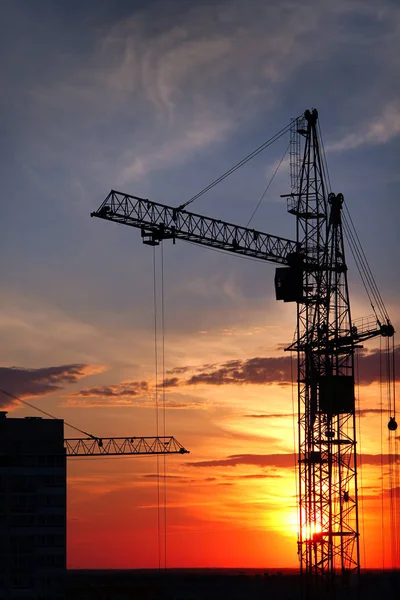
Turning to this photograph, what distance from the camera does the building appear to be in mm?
152125

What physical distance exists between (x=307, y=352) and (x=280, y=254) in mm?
18110

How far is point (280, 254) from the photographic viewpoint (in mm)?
128250

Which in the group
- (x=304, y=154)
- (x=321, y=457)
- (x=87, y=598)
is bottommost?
(x=87, y=598)

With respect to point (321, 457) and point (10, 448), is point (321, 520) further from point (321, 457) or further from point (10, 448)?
point (10, 448)

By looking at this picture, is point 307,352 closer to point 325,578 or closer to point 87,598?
point 325,578

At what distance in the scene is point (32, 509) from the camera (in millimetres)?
160000

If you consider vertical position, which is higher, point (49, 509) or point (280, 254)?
point (280, 254)

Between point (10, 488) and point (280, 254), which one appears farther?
point (10, 488)

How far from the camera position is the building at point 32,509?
152 meters

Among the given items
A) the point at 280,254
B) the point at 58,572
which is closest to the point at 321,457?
the point at 280,254

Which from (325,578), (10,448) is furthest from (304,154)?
(10,448)

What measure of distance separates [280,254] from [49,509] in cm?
5867

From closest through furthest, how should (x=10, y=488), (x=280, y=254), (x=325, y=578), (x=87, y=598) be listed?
(x=325, y=578)
(x=280, y=254)
(x=10, y=488)
(x=87, y=598)

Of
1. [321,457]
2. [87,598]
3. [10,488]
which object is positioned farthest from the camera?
[87,598]
